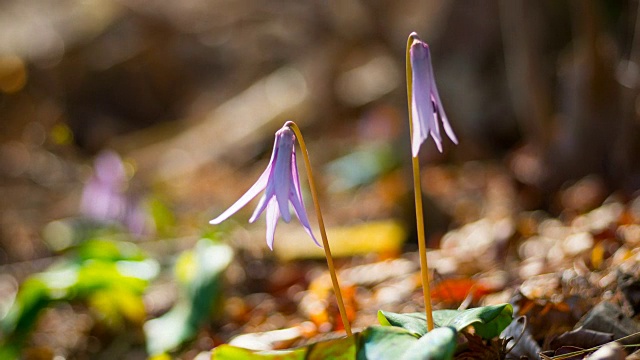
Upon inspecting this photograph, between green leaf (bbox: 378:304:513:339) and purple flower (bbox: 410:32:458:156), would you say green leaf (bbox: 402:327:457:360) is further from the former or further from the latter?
purple flower (bbox: 410:32:458:156)

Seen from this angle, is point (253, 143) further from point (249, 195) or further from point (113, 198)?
point (249, 195)

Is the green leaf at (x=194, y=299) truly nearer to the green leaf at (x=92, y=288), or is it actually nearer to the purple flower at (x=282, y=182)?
the green leaf at (x=92, y=288)

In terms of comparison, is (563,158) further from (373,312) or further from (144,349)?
(144,349)

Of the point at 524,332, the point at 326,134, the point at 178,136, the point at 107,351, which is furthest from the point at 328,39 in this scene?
the point at 524,332

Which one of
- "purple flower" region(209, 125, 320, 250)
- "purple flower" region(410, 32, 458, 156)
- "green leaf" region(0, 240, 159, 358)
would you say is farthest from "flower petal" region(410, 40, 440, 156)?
"green leaf" region(0, 240, 159, 358)

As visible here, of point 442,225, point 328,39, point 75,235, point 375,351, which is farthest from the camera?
point 328,39

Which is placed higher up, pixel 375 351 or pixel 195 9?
pixel 195 9

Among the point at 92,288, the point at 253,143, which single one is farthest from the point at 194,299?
the point at 253,143
